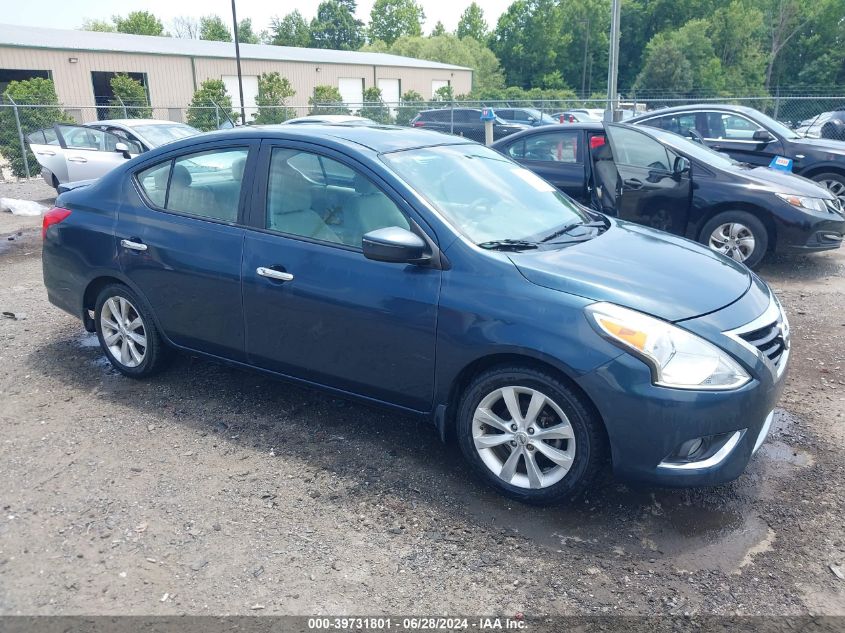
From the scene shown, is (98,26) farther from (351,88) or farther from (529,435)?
(529,435)

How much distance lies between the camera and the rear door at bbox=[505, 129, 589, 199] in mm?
8039

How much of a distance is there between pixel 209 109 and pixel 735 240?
21161mm

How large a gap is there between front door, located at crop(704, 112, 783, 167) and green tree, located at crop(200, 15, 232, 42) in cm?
8650

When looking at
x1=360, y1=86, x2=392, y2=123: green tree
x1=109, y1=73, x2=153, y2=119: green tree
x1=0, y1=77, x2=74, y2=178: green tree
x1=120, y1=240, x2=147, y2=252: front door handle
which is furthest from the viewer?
x1=109, y1=73, x2=153, y2=119: green tree

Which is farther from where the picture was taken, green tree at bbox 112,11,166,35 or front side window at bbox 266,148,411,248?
green tree at bbox 112,11,166,35

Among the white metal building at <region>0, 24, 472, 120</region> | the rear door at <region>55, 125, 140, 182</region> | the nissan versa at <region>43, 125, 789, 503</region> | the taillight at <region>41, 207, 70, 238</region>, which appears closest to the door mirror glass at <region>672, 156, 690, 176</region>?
the nissan versa at <region>43, 125, 789, 503</region>

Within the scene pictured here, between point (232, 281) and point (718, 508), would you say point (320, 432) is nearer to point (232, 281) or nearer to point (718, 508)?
point (232, 281)

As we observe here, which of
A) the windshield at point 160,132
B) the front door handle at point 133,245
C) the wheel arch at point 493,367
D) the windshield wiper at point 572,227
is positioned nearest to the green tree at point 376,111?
the windshield at point 160,132

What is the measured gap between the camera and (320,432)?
4.15m

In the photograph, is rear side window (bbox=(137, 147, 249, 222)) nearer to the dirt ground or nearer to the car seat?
the dirt ground

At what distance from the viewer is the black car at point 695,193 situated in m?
7.41

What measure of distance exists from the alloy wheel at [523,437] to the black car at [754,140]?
8465 millimetres

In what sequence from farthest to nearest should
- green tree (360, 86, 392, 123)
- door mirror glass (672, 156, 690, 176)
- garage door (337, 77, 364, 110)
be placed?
1. garage door (337, 77, 364, 110)
2. green tree (360, 86, 392, 123)
3. door mirror glass (672, 156, 690, 176)

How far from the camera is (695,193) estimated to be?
7691 mm
